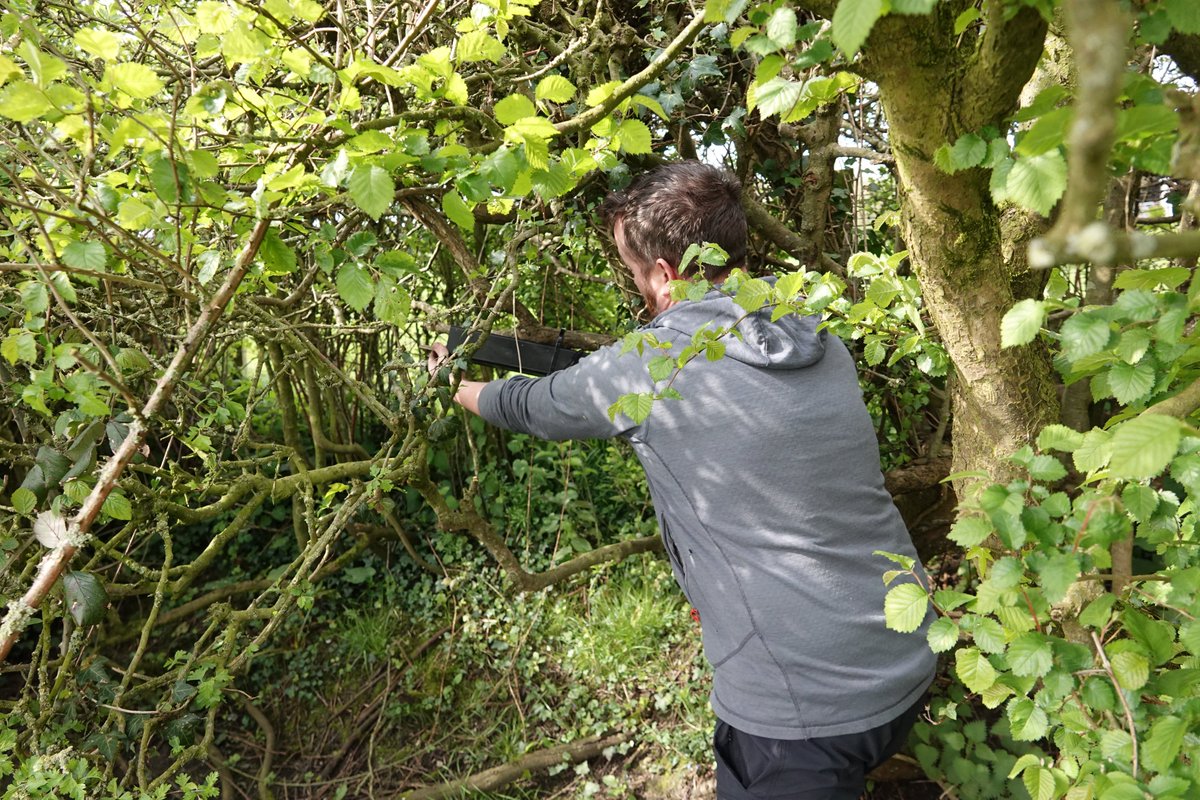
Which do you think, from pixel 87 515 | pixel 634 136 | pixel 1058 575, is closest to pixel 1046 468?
pixel 1058 575

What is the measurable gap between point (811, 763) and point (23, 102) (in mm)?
2083

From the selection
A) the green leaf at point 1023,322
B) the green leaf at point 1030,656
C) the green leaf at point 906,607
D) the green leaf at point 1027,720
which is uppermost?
the green leaf at point 1023,322

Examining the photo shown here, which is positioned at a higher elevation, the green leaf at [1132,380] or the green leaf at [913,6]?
the green leaf at [913,6]

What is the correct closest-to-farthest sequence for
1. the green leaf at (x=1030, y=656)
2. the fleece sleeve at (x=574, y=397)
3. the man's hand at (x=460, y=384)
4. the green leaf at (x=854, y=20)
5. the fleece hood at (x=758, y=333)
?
the green leaf at (x=854, y=20) < the green leaf at (x=1030, y=656) < the fleece hood at (x=758, y=333) < the fleece sleeve at (x=574, y=397) < the man's hand at (x=460, y=384)

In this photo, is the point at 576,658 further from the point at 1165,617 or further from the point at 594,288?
the point at 1165,617

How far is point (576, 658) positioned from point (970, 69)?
3099 mm

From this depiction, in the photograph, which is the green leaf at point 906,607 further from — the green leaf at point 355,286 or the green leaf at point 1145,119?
the green leaf at point 355,286

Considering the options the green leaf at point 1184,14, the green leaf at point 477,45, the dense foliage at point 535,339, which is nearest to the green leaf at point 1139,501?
the dense foliage at point 535,339

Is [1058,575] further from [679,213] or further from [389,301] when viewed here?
[679,213]

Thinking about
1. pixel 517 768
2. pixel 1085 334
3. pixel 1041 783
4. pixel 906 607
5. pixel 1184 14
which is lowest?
pixel 517 768

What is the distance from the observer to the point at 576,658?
12.0 ft

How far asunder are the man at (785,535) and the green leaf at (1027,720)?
58 centimetres

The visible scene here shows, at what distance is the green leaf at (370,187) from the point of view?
1.22 m

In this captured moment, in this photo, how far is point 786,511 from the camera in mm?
1917
